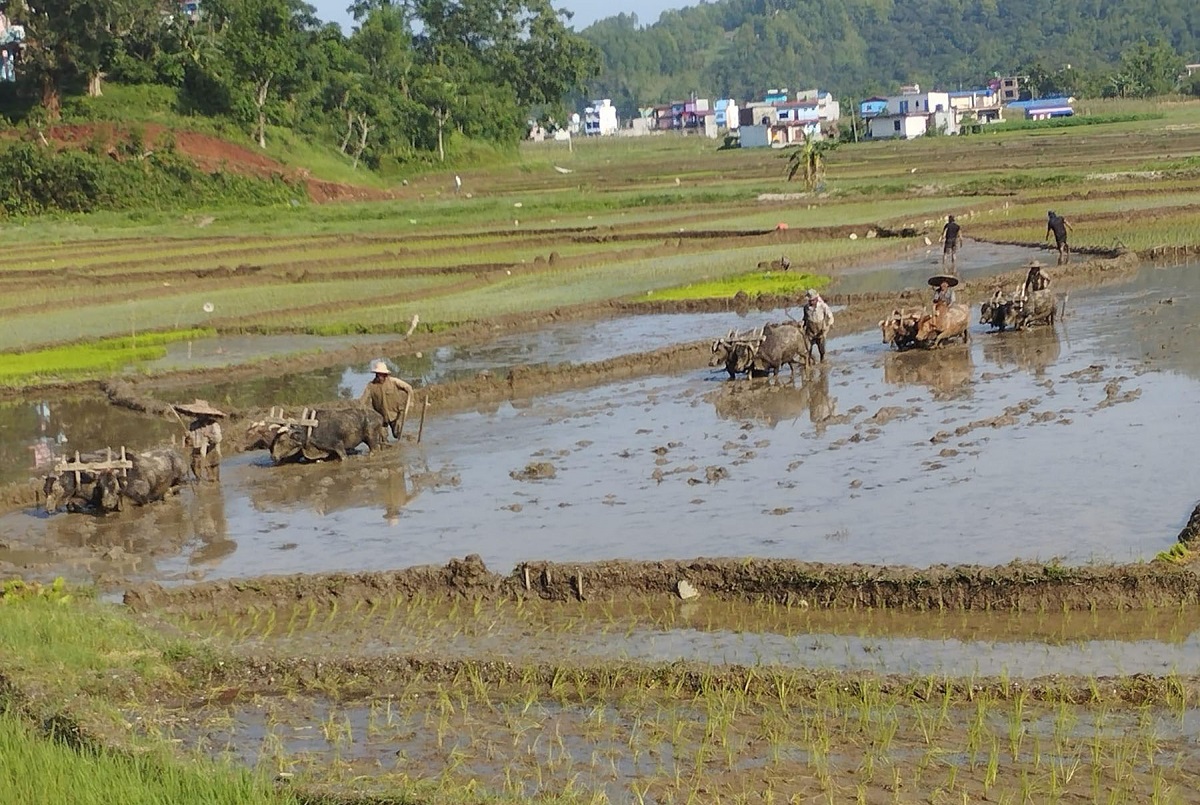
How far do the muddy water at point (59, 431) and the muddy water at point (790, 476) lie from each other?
171 centimetres

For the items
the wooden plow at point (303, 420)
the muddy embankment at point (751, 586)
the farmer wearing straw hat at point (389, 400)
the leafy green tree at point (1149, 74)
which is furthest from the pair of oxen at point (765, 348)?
the leafy green tree at point (1149, 74)

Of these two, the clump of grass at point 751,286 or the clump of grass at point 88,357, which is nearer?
the clump of grass at point 88,357

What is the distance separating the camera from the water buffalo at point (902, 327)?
1752 centimetres

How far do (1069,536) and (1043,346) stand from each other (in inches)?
318

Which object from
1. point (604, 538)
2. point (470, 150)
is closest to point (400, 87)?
point (470, 150)

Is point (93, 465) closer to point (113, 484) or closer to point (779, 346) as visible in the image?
point (113, 484)

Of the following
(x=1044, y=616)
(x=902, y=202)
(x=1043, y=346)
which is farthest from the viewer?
(x=902, y=202)

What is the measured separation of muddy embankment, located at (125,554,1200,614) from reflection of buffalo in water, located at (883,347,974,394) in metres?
6.70

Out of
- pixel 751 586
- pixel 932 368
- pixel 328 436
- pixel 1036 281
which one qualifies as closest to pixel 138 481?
pixel 328 436

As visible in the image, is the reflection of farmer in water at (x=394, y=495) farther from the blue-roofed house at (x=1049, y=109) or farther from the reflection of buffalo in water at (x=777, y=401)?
the blue-roofed house at (x=1049, y=109)

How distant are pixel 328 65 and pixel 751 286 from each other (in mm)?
Answer: 42859

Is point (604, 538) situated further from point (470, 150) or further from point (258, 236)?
point (470, 150)

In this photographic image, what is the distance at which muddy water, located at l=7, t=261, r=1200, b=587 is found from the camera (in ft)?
33.5

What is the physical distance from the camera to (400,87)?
73.1 meters
